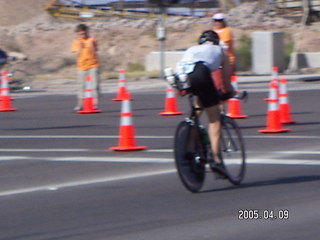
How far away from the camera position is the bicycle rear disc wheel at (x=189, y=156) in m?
8.38

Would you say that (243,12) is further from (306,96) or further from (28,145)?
(28,145)

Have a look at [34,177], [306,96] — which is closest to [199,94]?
[34,177]

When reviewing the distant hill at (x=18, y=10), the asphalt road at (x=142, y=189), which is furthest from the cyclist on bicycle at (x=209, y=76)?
the distant hill at (x=18, y=10)

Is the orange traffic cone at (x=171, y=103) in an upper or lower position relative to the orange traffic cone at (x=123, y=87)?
lower

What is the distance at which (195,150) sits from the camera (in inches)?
336

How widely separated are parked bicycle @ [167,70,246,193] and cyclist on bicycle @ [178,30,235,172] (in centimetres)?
8

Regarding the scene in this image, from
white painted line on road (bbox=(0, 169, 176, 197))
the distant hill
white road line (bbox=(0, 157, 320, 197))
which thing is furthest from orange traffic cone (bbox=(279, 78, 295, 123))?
the distant hill

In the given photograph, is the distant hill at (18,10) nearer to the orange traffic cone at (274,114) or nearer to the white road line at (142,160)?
the orange traffic cone at (274,114)

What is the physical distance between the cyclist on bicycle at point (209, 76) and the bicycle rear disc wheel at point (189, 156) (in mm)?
162

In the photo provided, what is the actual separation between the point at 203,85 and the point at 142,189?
4.76 ft

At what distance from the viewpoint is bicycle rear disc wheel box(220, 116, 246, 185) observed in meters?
8.85

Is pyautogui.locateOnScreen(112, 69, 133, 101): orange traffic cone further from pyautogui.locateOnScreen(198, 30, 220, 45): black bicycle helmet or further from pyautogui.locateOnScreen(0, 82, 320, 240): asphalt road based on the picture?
pyautogui.locateOnScreen(198, 30, 220, 45): black bicycle helmet

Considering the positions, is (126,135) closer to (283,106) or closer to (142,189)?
(142,189)

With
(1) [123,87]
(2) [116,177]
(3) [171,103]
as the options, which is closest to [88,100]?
(1) [123,87]
